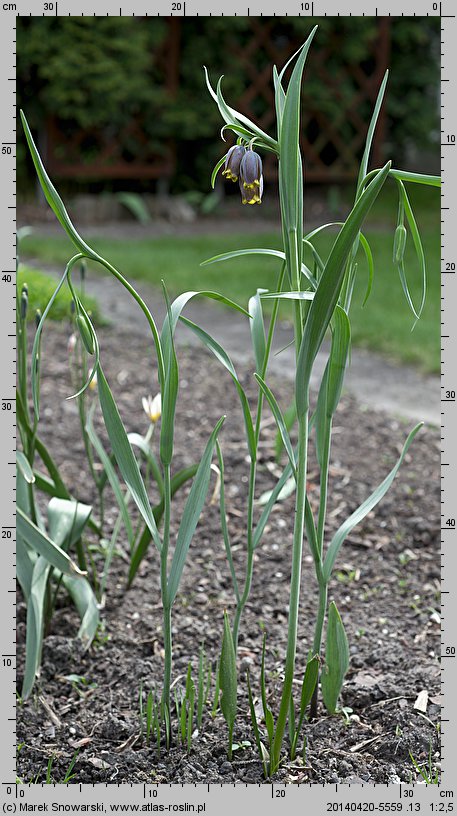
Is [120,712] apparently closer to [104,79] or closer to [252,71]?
[104,79]

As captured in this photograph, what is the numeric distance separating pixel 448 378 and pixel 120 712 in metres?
0.91

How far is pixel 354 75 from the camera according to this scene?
8.20 m

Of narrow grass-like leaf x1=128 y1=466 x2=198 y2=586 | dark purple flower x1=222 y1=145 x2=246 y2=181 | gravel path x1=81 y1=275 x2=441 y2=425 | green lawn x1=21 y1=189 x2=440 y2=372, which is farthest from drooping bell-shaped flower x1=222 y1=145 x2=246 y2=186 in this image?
green lawn x1=21 y1=189 x2=440 y2=372

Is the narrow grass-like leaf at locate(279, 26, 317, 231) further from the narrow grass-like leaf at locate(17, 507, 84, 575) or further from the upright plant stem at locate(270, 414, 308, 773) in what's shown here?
the narrow grass-like leaf at locate(17, 507, 84, 575)

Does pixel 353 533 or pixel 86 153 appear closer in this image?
pixel 353 533

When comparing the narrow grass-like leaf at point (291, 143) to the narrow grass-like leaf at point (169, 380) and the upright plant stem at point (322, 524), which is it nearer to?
the narrow grass-like leaf at point (169, 380)

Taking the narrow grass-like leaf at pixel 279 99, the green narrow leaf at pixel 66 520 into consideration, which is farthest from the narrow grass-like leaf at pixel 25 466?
the narrow grass-like leaf at pixel 279 99

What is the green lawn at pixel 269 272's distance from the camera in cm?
443

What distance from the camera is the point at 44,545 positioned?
169cm

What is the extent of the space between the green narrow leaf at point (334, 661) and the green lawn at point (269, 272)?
2519mm

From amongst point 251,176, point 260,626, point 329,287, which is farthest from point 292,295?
point 260,626

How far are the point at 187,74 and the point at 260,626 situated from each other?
649cm

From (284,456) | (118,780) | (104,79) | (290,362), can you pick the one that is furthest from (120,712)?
(104,79)

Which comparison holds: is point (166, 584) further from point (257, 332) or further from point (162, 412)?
point (257, 332)
